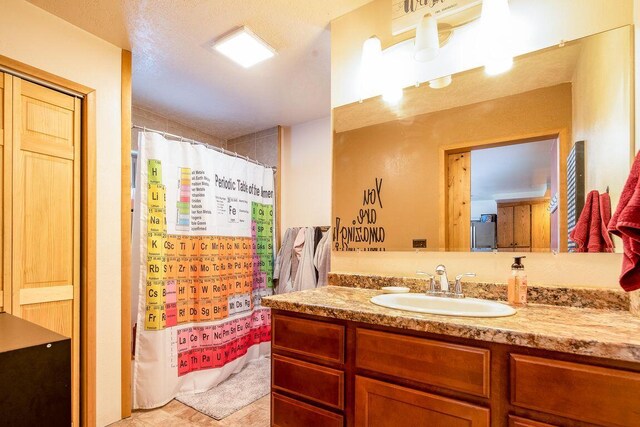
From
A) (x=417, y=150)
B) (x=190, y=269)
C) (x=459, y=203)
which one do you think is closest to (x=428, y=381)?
(x=459, y=203)

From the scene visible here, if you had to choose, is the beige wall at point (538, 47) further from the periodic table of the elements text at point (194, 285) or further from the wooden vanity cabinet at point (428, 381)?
the periodic table of the elements text at point (194, 285)

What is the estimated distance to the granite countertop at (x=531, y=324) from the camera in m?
0.80

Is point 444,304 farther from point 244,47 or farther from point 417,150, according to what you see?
point 244,47

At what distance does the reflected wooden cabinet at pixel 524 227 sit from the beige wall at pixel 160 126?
2943 millimetres

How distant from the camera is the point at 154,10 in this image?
1.77m

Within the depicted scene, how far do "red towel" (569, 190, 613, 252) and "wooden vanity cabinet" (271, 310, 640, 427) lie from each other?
0.58 m

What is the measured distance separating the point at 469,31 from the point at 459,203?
79cm

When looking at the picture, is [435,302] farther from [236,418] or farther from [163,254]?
[163,254]

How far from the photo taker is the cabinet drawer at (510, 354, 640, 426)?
2.51 feet

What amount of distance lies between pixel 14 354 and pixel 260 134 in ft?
10.1

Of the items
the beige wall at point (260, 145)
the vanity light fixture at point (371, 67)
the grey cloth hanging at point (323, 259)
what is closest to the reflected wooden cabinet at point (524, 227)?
the vanity light fixture at point (371, 67)

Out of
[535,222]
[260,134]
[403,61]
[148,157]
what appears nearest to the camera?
[535,222]

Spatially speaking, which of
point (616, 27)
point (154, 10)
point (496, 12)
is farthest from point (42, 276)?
point (616, 27)

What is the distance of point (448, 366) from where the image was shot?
38.9 inches
